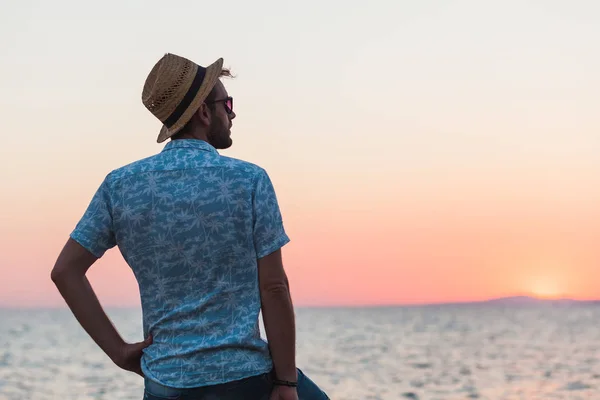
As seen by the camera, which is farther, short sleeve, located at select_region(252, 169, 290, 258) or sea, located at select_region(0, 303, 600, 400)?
sea, located at select_region(0, 303, 600, 400)

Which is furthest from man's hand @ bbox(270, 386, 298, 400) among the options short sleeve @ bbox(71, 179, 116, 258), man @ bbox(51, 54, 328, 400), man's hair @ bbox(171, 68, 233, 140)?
man's hair @ bbox(171, 68, 233, 140)

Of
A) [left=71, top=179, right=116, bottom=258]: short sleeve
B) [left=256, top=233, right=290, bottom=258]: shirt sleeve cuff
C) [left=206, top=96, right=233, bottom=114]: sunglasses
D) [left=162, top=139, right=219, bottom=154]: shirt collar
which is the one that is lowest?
[left=256, top=233, right=290, bottom=258]: shirt sleeve cuff

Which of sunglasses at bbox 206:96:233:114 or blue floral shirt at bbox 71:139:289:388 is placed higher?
sunglasses at bbox 206:96:233:114

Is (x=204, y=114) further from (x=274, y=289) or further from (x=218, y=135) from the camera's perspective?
(x=274, y=289)

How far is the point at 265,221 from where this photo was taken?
9.86 feet

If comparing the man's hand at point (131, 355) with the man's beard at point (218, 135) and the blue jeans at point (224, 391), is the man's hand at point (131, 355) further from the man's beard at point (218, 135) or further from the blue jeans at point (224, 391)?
the man's beard at point (218, 135)

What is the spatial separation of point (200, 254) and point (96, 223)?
41cm

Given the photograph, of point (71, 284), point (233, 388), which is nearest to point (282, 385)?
point (233, 388)

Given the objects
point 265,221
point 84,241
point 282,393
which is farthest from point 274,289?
point 84,241

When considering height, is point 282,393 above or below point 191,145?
below

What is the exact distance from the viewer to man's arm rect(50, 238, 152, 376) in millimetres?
3166

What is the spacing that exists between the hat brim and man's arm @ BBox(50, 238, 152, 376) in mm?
516

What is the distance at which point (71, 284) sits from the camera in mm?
3174

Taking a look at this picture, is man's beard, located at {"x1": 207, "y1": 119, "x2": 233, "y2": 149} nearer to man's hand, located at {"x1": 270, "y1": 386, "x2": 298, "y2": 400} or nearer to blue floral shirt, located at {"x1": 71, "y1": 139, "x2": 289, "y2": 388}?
blue floral shirt, located at {"x1": 71, "y1": 139, "x2": 289, "y2": 388}
